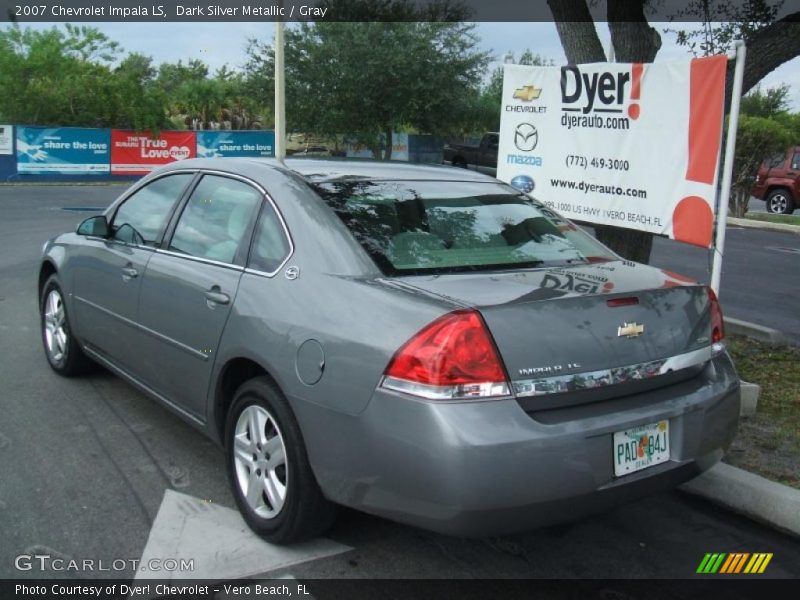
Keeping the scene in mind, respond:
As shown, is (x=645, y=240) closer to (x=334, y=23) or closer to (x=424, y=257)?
(x=424, y=257)

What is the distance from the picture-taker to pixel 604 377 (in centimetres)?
296

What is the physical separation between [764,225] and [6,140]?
70.7 ft

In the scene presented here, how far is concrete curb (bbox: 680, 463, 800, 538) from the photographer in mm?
3717

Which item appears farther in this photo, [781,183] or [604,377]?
[781,183]

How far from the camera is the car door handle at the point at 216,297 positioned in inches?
143

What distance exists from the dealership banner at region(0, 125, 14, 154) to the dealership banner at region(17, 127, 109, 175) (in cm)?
22

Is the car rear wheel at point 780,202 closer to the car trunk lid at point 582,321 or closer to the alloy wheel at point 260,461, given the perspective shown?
the car trunk lid at point 582,321

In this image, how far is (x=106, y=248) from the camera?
495 centimetres

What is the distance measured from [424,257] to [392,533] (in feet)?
4.17

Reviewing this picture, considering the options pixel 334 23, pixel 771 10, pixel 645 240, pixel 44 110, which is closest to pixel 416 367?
pixel 645 240

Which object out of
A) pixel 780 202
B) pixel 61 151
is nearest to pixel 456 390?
pixel 780 202

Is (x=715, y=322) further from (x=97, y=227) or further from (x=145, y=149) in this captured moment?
(x=145, y=149)

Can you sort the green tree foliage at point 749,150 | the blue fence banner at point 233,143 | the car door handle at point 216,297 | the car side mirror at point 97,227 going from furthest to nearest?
the blue fence banner at point 233,143, the green tree foliage at point 749,150, the car side mirror at point 97,227, the car door handle at point 216,297

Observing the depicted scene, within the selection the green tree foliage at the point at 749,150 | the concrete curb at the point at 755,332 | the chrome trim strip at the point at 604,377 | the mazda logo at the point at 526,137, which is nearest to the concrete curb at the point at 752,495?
the chrome trim strip at the point at 604,377
